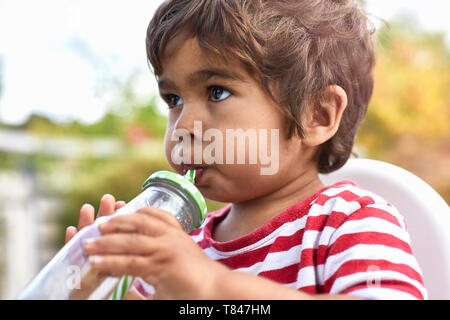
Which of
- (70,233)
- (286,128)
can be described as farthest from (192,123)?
(70,233)

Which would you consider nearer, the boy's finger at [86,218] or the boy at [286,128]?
the boy at [286,128]

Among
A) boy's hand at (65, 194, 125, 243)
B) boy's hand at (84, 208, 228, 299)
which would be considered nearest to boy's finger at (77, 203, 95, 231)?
boy's hand at (65, 194, 125, 243)

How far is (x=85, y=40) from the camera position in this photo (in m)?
3.55

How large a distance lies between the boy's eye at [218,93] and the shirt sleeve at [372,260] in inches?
11.8

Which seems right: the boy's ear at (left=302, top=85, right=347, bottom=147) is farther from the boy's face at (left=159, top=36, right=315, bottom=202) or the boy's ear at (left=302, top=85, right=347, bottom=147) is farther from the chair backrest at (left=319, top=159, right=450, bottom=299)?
the chair backrest at (left=319, top=159, right=450, bottom=299)

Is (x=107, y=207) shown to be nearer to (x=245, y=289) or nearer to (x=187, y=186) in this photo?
(x=187, y=186)

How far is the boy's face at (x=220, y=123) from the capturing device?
0.89m

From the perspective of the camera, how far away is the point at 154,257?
23.2 inches

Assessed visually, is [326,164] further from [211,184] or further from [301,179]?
[211,184]

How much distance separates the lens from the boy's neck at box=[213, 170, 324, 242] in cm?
98

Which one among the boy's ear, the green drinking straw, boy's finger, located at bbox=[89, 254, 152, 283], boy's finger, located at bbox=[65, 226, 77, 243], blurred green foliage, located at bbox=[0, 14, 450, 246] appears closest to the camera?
boy's finger, located at bbox=[89, 254, 152, 283]

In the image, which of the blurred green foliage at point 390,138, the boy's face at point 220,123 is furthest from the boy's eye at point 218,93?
the blurred green foliage at point 390,138

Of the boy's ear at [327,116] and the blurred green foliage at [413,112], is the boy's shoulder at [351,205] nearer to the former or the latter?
the boy's ear at [327,116]
